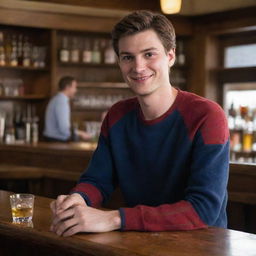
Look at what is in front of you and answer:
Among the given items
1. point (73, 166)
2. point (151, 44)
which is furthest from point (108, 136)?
point (73, 166)

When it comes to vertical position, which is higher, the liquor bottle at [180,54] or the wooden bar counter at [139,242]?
the liquor bottle at [180,54]

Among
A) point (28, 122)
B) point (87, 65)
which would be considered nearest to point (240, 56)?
point (87, 65)

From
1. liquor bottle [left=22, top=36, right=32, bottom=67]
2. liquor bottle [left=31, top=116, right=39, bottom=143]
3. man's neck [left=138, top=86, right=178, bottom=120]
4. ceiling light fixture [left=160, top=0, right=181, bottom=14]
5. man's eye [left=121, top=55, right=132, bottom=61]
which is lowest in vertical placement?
liquor bottle [left=31, top=116, right=39, bottom=143]

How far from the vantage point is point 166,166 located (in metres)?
1.88

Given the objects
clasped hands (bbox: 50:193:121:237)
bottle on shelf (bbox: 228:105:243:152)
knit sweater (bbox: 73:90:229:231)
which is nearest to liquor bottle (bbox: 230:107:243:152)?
bottle on shelf (bbox: 228:105:243:152)

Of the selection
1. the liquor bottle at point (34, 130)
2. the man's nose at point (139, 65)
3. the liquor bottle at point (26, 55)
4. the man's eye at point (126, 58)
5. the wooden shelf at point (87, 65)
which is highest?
the liquor bottle at point (26, 55)

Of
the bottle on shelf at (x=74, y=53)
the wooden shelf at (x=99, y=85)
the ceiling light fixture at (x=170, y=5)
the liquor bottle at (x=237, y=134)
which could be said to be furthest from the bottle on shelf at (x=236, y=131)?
the ceiling light fixture at (x=170, y=5)

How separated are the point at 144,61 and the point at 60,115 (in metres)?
4.90

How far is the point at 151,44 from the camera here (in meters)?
1.87

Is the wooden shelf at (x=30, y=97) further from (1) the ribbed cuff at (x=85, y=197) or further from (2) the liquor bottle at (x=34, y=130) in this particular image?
(1) the ribbed cuff at (x=85, y=197)

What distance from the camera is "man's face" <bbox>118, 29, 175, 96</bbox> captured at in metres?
1.87

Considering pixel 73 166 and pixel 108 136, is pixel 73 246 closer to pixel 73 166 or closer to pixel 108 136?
pixel 108 136

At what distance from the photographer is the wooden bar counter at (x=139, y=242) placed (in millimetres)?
1402

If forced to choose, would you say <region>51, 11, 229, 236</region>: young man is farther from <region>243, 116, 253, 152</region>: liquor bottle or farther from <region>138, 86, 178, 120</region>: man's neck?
<region>243, 116, 253, 152</region>: liquor bottle
